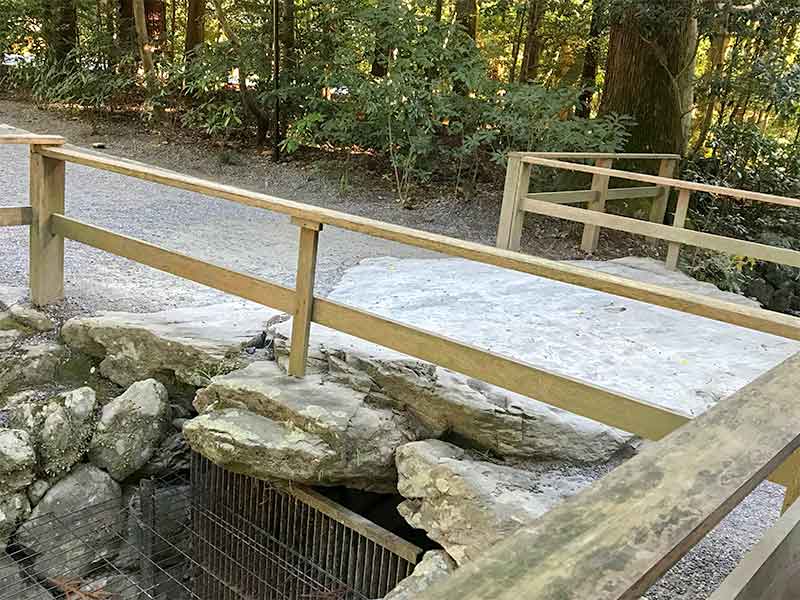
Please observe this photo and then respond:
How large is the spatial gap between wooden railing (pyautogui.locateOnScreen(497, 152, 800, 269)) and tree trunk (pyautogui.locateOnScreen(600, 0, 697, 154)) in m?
0.98

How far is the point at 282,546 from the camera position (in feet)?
13.3

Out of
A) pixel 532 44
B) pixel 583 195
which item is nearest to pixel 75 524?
pixel 583 195

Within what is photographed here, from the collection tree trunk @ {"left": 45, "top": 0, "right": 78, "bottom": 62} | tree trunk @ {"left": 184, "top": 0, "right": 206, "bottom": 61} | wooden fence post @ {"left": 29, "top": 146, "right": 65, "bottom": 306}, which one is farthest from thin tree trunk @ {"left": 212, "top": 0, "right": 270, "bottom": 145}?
wooden fence post @ {"left": 29, "top": 146, "right": 65, "bottom": 306}

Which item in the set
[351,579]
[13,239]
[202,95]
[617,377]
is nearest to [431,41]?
[202,95]

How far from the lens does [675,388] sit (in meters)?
4.20

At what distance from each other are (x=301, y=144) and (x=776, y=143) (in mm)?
6693

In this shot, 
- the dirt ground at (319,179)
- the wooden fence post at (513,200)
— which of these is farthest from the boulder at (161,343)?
the dirt ground at (319,179)

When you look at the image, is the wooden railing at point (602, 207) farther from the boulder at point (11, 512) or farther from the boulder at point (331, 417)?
the boulder at point (11, 512)

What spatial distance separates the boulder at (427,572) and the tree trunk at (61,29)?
13.2 meters

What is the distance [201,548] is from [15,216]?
7.47ft

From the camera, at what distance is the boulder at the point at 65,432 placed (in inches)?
162

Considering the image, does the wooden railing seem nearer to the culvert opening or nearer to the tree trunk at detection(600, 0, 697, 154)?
the tree trunk at detection(600, 0, 697, 154)

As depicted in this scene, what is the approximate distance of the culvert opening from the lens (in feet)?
12.5

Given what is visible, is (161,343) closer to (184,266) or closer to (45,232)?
(184,266)
